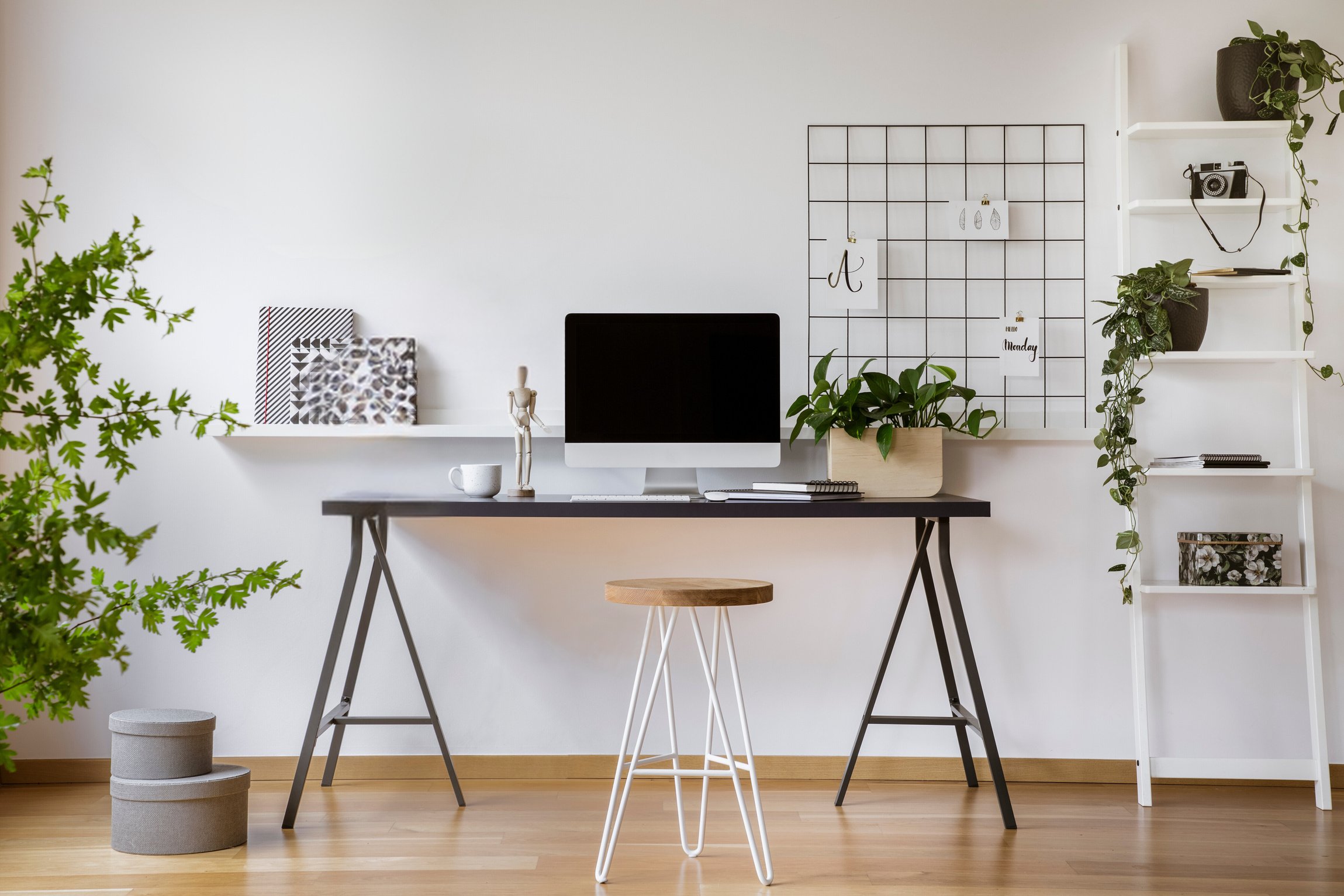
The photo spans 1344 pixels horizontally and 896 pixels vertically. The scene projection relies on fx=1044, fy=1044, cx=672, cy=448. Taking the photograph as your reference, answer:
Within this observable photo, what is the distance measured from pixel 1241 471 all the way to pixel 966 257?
953 mm

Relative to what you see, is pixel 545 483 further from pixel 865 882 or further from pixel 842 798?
pixel 865 882

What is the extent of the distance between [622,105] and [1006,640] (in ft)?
6.39

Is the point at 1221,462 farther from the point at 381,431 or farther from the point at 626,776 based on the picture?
the point at 381,431

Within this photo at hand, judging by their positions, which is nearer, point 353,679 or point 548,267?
point 353,679

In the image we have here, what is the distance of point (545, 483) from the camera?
309 cm

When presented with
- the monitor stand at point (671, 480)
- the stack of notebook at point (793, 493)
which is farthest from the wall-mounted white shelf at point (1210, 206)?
the monitor stand at point (671, 480)

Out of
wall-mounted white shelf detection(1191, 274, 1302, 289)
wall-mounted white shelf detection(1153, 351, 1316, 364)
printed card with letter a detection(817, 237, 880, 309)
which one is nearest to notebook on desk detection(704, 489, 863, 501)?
printed card with letter a detection(817, 237, 880, 309)

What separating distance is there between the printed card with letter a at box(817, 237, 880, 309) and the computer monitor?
0.30 meters

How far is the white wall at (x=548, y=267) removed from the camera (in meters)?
3.07

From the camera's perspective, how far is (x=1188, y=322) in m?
2.88

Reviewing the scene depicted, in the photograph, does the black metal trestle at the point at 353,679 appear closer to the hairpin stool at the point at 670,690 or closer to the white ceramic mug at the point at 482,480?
the white ceramic mug at the point at 482,480

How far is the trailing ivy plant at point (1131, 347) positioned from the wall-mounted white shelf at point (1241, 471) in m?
0.08

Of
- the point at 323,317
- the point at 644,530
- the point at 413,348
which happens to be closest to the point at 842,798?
the point at 644,530

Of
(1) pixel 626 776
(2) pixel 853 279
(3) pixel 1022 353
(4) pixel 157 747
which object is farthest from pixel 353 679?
(3) pixel 1022 353
